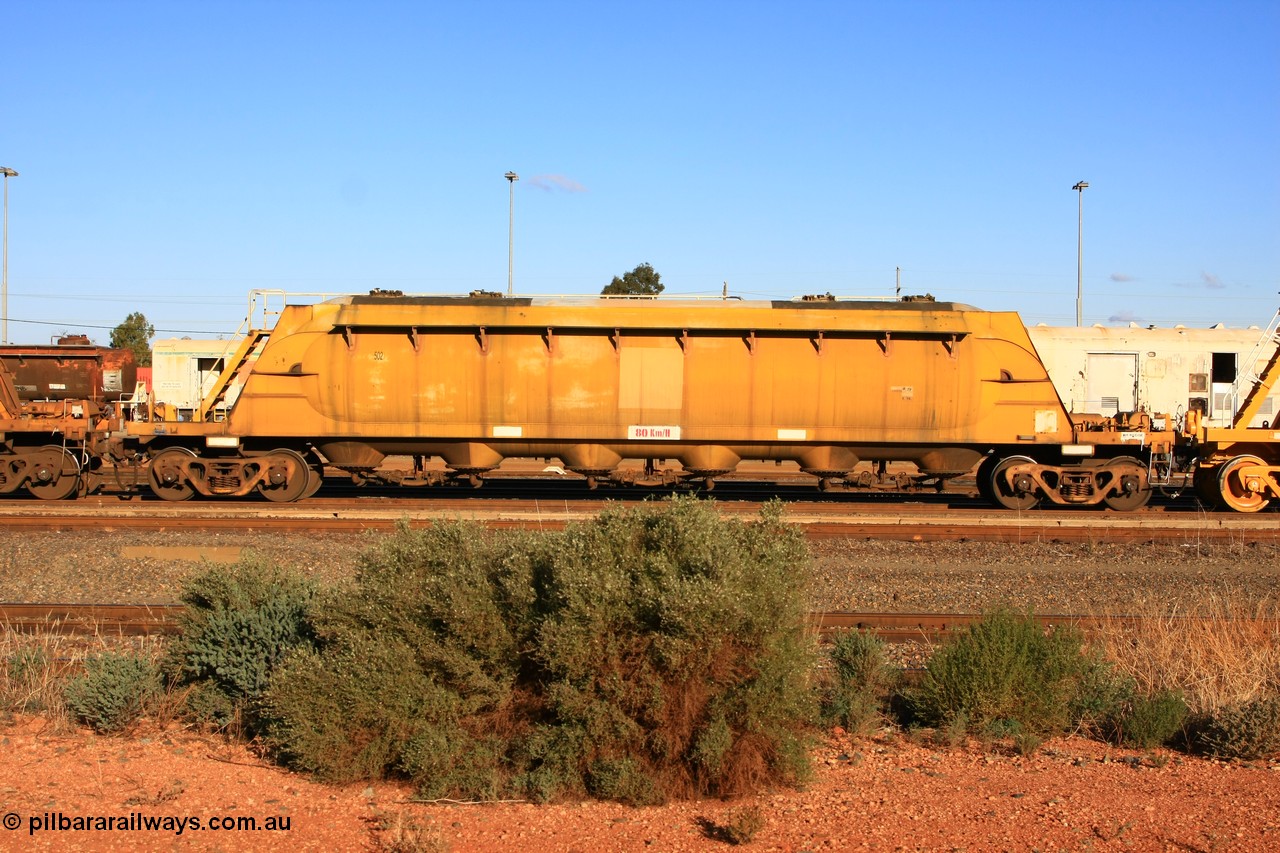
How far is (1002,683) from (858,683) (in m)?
0.98

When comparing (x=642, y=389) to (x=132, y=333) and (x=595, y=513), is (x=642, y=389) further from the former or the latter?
(x=132, y=333)

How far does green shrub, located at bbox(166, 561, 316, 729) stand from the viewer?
6480 mm

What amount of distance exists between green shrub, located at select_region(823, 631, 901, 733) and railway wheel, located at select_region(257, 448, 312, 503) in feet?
37.0

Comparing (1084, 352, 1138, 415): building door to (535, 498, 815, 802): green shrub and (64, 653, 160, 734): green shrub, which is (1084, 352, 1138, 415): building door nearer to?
(535, 498, 815, 802): green shrub

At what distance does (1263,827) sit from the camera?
4945mm

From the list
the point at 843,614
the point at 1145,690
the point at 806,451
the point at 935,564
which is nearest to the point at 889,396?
the point at 806,451

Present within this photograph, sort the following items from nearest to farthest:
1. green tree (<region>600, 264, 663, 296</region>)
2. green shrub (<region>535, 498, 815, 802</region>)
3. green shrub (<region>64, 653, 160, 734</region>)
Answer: green shrub (<region>535, 498, 815, 802</region>), green shrub (<region>64, 653, 160, 734</region>), green tree (<region>600, 264, 663, 296</region>)

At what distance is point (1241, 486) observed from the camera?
632 inches

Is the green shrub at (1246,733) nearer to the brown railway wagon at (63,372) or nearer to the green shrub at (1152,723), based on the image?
the green shrub at (1152,723)

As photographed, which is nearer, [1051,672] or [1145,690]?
[1051,672]

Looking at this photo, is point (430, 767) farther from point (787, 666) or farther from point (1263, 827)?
point (1263, 827)

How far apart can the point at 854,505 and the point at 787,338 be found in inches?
116

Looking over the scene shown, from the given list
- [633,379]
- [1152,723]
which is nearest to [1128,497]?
[633,379]

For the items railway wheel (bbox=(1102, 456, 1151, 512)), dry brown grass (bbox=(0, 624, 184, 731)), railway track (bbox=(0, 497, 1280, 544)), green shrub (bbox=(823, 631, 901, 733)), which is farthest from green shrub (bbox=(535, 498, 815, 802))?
railway wheel (bbox=(1102, 456, 1151, 512))
